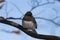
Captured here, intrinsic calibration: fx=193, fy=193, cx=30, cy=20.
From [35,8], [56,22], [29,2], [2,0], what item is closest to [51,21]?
[56,22]

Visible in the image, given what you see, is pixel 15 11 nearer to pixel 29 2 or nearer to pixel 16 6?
pixel 16 6

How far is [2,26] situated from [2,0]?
2.21 feet

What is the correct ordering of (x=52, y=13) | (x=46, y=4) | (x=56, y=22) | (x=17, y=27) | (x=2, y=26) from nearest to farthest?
(x=17, y=27) < (x=2, y=26) < (x=56, y=22) < (x=52, y=13) < (x=46, y=4)

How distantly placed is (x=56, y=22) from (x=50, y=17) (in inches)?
4.8

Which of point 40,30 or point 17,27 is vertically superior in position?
point 17,27

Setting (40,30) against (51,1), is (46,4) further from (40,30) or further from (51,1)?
(40,30)

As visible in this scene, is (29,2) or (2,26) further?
(29,2)

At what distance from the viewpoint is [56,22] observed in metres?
1.76

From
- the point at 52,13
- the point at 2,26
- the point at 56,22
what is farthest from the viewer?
the point at 52,13

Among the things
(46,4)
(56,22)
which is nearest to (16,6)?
(46,4)

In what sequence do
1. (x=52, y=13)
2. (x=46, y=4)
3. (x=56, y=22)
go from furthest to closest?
(x=46, y=4) → (x=52, y=13) → (x=56, y=22)

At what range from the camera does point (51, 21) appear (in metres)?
1.78

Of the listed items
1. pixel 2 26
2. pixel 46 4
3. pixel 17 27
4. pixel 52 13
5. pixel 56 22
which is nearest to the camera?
pixel 17 27

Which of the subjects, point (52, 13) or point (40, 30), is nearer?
point (40, 30)
